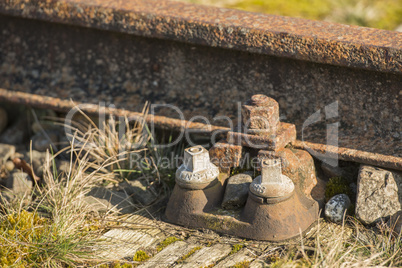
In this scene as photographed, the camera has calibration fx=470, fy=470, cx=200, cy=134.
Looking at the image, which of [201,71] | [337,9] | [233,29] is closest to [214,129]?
[201,71]

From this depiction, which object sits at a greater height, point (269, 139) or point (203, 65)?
point (203, 65)

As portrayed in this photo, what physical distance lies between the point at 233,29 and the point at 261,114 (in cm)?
66

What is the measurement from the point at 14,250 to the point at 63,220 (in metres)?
0.32

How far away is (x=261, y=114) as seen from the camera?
3.00 m

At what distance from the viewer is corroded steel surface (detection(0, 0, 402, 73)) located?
297 centimetres

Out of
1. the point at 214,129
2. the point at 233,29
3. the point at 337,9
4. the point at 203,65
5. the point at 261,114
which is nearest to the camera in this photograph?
the point at 261,114

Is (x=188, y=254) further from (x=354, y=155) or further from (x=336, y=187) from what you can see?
(x=354, y=155)

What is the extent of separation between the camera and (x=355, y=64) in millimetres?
2984

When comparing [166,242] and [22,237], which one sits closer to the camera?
[22,237]

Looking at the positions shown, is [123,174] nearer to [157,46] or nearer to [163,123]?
[163,123]

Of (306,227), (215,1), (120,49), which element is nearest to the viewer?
(306,227)

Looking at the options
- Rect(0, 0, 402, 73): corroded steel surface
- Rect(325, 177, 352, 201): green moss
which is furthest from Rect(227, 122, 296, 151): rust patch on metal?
Rect(0, 0, 402, 73): corroded steel surface

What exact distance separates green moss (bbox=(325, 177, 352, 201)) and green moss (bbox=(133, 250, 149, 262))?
1.26 metres

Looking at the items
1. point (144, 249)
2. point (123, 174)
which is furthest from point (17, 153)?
point (144, 249)
